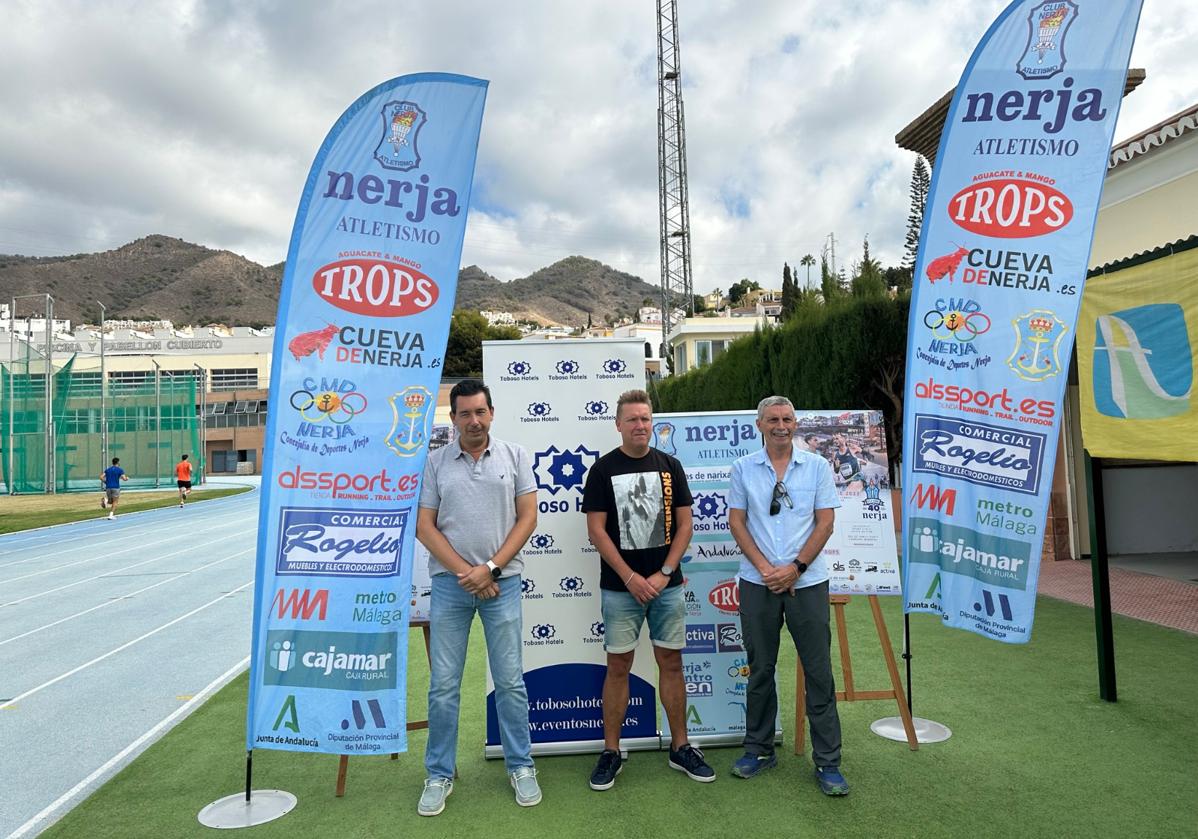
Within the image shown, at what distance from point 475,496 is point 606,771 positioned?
1460 millimetres

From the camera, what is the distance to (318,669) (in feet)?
11.3

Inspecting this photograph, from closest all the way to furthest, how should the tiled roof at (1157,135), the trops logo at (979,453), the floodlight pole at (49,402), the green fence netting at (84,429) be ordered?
1. the trops logo at (979,453)
2. the tiled roof at (1157,135)
3. the floodlight pole at (49,402)
4. the green fence netting at (84,429)

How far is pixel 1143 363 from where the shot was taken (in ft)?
13.9

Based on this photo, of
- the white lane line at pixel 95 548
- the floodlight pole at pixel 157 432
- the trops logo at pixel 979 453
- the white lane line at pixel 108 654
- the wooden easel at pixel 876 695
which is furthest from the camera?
the floodlight pole at pixel 157 432

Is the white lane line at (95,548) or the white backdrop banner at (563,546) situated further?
the white lane line at (95,548)

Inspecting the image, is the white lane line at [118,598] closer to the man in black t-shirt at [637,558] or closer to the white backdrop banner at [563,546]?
the white backdrop banner at [563,546]

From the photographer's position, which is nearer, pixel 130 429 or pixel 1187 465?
pixel 1187 465

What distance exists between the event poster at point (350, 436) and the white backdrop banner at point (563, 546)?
2.29ft

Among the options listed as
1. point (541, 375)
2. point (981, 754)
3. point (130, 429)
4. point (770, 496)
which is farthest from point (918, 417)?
point (130, 429)

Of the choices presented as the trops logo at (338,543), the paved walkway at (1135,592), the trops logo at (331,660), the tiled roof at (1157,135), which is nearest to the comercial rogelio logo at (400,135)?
the trops logo at (338,543)

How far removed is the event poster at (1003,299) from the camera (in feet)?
12.1

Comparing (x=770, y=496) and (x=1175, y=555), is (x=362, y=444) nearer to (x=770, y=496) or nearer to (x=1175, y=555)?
(x=770, y=496)

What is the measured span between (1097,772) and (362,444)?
3.74 metres

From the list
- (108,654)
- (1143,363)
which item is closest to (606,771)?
(1143,363)
